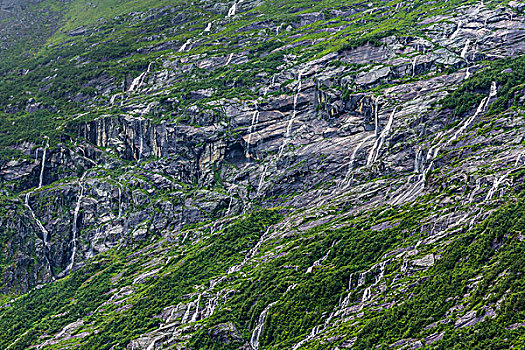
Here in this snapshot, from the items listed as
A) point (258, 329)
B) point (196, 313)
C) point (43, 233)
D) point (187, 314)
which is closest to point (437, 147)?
point (258, 329)

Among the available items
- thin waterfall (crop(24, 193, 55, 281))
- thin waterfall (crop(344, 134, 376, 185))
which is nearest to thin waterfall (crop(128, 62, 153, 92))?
thin waterfall (crop(24, 193, 55, 281))

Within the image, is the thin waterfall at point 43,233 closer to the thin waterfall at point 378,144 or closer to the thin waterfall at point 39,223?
the thin waterfall at point 39,223

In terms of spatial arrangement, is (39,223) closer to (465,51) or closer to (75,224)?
(75,224)

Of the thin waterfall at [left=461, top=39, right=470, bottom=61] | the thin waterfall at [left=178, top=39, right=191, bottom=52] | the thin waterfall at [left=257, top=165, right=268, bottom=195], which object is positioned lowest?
the thin waterfall at [left=257, top=165, right=268, bottom=195]

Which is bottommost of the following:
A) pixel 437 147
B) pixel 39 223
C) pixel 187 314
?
pixel 187 314

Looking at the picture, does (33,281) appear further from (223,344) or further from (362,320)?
(362,320)

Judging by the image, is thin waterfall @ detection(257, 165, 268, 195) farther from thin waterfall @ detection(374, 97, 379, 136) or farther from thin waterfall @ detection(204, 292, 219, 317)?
thin waterfall @ detection(204, 292, 219, 317)
